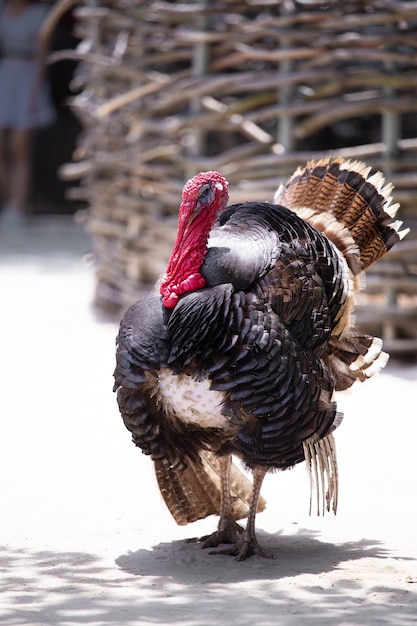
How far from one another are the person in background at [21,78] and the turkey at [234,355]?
930 cm

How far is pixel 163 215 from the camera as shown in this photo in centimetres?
878

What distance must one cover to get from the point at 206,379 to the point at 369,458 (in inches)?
77.6

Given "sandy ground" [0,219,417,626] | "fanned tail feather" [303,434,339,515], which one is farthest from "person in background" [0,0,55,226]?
"fanned tail feather" [303,434,339,515]

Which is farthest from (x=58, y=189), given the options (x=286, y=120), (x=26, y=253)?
(x=286, y=120)

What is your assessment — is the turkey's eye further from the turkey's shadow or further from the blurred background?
the blurred background

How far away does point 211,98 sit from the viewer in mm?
8422

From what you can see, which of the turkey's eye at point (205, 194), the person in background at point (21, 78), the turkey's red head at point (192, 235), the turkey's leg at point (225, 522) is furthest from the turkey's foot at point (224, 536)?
the person in background at point (21, 78)

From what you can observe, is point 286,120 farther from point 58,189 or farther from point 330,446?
point 58,189

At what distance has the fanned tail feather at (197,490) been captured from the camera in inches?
177

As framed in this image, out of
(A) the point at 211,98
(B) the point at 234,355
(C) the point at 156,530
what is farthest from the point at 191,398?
(A) the point at 211,98

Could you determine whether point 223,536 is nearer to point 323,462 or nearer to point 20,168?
point 323,462

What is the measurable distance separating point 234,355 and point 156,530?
3.80ft

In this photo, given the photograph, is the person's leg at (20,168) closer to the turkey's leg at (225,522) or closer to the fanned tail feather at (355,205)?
the fanned tail feather at (355,205)

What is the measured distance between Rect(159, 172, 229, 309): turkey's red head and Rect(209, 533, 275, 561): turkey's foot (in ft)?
3.14
